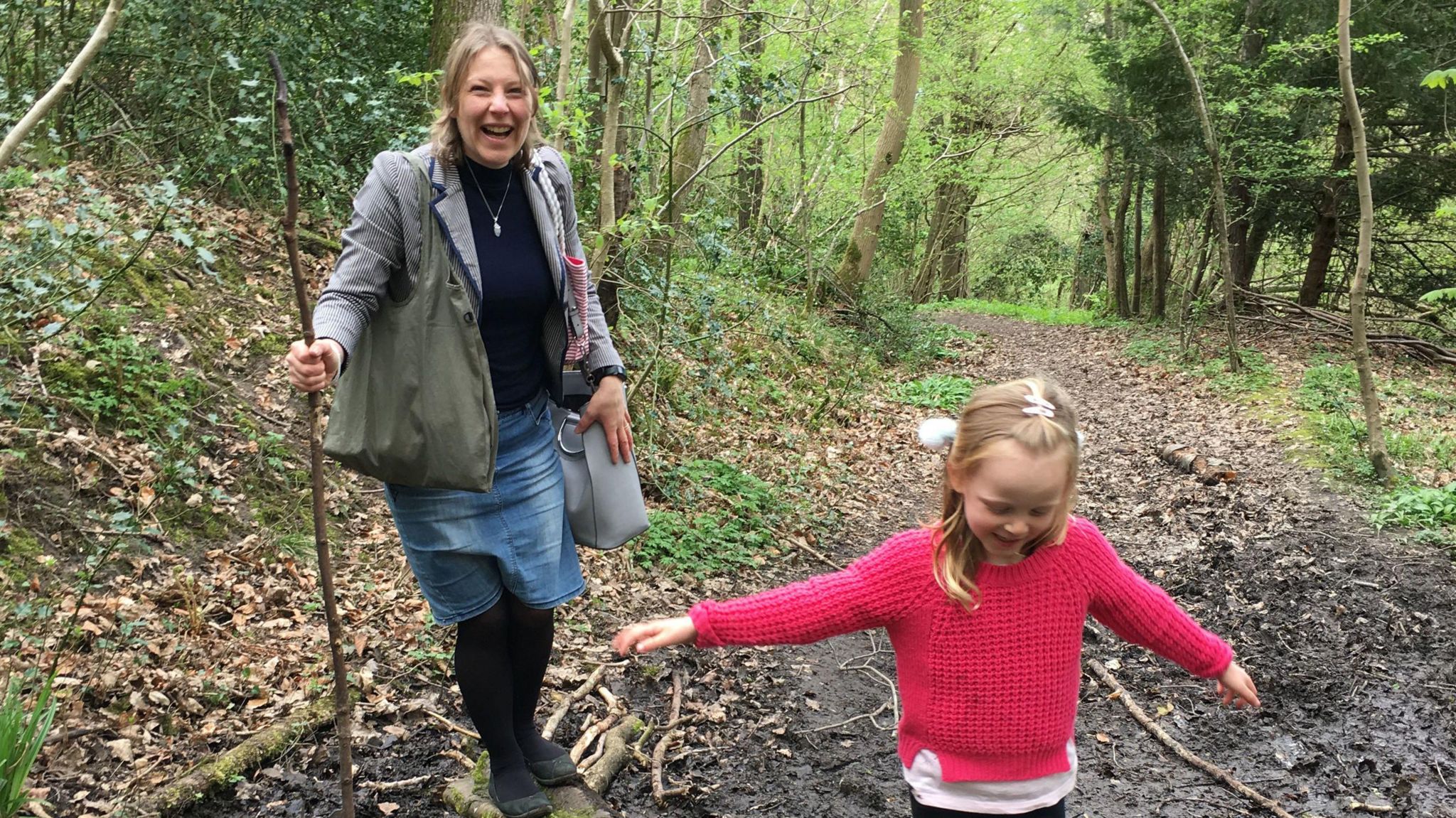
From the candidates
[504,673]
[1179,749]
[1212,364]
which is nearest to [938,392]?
[1212,364]

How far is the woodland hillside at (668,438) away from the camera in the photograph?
3.44 meters

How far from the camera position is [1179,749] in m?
3.79

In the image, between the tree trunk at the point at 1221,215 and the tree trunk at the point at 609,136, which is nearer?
the tree trunk at the point at 609,136

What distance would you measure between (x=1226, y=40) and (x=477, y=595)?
48.9ft

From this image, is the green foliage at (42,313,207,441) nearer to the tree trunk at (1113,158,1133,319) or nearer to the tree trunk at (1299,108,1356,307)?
the tree trunk at (1299,108,1356,307)

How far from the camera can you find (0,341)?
14.2 feet

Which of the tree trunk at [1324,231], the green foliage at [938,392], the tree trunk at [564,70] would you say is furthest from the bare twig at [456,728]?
the tree trunk at [1324,231]

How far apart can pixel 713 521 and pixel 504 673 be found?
3419 mm

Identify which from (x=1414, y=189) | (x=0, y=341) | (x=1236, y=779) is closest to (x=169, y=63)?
(x=0, y=341)

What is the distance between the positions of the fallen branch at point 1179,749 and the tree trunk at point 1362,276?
393cm

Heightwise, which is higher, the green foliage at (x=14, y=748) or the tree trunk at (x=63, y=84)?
the tree trunk at (x=63, y=84)

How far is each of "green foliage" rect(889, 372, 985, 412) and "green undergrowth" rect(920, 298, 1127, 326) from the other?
904 centimetres

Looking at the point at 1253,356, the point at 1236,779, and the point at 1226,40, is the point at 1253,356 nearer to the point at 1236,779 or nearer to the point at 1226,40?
the point at 1226,40

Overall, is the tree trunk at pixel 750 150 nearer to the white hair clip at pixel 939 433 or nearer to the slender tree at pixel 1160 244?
the white hair clip at pixel 939 433
